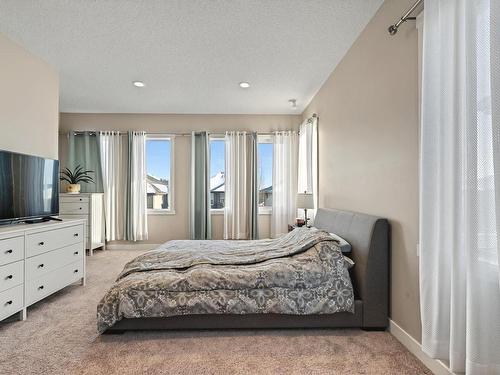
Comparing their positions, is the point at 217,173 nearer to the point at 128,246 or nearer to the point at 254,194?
the point at 254,194

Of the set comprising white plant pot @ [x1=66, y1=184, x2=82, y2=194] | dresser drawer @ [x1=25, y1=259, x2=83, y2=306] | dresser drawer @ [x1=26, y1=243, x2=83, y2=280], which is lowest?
dresser drawer @ [x1=25, y1=259, x2=83, y2=306]

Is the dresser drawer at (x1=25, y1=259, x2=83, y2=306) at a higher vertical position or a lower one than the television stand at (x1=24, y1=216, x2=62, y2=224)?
Result: lower

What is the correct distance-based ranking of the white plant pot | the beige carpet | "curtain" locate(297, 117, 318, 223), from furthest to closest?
the white plant pot, "curtain" locate(297, 117, 318, 223), the beige carpet

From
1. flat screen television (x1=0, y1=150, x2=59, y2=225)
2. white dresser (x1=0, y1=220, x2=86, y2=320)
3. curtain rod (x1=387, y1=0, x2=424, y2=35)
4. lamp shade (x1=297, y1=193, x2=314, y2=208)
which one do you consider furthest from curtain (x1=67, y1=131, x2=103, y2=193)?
curtain rod (x1=387, y1=0, x2=424, y2=35)

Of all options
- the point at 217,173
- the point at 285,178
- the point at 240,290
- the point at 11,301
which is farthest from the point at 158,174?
the point at 240,290

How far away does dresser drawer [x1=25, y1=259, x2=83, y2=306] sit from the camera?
2627mm

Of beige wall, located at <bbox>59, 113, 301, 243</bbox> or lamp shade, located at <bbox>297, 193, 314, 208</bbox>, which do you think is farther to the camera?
beige wall, located at <bbox>59, 113, 301, 243</bbox>

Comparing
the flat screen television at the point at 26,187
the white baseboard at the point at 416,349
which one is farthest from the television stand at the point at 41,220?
the white baseboard at the point at 416,349

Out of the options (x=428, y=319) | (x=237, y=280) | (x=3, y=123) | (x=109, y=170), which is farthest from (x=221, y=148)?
(x=428, y=319)

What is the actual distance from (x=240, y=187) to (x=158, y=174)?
1.63 m

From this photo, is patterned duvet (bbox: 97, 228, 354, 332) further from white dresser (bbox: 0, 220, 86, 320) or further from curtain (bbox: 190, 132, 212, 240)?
curtain (bbox: 190, 132, 212, 240)

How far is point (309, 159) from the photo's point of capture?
186 inches

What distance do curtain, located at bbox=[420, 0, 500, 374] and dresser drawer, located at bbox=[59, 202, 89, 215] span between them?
5.00 m

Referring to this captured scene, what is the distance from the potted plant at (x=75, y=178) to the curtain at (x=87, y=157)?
0.08 m
